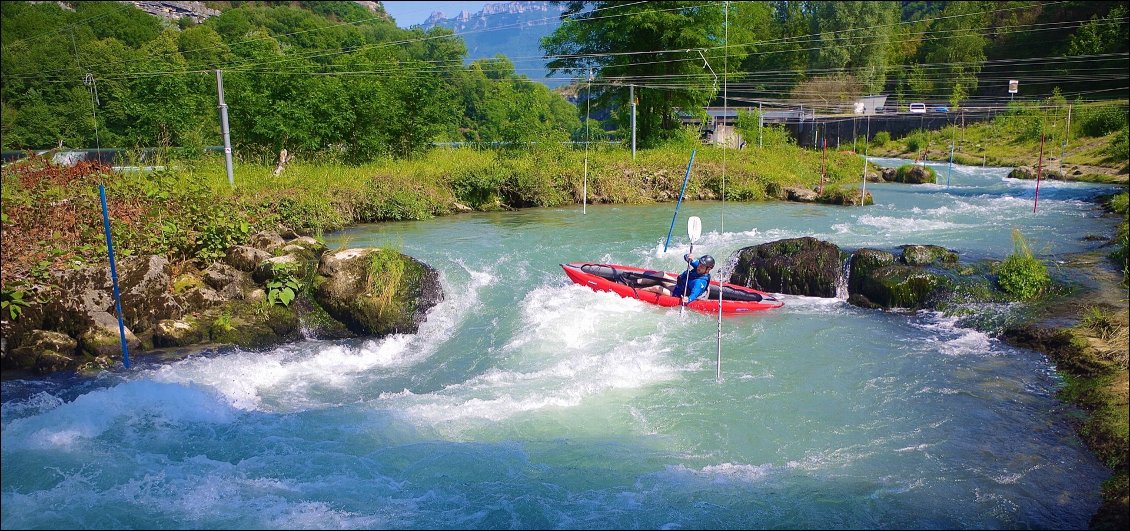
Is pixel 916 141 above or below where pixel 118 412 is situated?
above

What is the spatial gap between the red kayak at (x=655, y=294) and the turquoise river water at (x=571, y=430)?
0.70ft

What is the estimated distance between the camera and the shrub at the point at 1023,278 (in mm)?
11578

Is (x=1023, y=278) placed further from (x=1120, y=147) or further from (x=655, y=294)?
(x=1120, y=147)

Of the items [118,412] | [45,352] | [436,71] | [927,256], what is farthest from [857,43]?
[118,412]

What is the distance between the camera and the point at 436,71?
933 inches

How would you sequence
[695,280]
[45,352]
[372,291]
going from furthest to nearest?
[695,280]
[372,291]
[45,352]

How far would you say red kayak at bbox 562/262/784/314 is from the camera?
1217cm

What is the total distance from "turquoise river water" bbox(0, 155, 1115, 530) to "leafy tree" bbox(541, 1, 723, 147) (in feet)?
60.8

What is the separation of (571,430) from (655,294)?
16.8 ft

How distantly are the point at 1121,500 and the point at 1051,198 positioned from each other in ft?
72.9

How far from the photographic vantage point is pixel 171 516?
5.57 metres

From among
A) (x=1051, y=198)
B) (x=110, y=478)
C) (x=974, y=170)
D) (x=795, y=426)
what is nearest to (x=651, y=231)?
(x=795, y=426)

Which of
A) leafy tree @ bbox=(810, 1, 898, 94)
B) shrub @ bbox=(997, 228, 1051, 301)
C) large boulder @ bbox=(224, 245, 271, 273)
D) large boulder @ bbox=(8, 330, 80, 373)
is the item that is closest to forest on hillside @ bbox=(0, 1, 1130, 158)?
leafy tree @ bbox=(810, 1, 898, 94)

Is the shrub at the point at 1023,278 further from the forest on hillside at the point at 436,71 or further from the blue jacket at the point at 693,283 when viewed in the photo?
the forest on hillside at the point at 436,71
